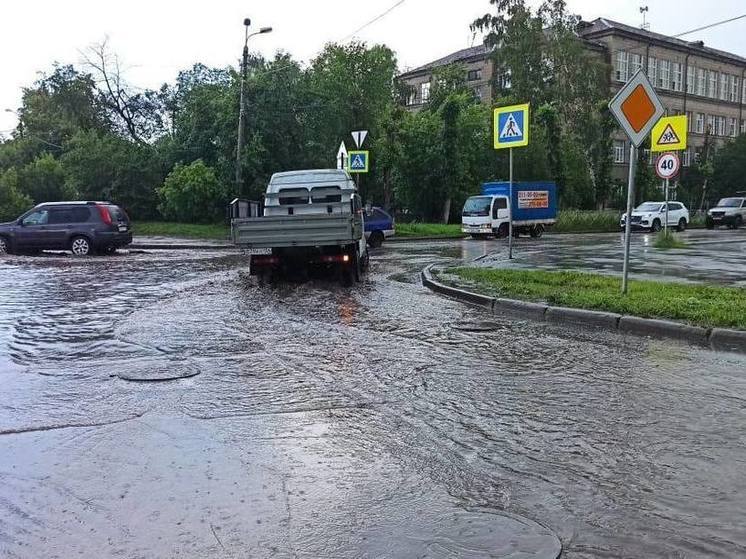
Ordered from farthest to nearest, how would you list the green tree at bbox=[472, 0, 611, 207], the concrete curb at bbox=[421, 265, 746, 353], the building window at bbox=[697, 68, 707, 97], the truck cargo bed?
the building window at bbox=[697, 68, 707, 97] < the green tree at bbox=[472, 0, 611, 207] < the truck cargo bed < the concrete curb at bbox=[421, 265, 746, 353]

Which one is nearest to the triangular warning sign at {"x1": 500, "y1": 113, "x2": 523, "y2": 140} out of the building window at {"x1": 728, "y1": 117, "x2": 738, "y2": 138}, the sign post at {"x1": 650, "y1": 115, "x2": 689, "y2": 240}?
the sign post at {"x1": 650, "y1": 115, "x2": 689, "y2": 240}

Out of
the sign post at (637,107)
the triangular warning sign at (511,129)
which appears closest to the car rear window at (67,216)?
the triangular warning sign at (511,129)

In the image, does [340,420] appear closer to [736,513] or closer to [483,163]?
[736,513]

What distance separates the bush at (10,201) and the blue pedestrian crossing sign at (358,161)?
745 inches

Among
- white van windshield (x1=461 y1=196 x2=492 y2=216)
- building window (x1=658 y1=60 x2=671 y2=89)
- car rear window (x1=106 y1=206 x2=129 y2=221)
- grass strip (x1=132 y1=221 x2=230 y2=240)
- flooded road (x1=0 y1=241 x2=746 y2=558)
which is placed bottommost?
flooded road (x1=0 y1=241 x2=746 y2=558)

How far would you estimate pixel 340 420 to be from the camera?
5.12 m

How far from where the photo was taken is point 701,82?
75.2 meters

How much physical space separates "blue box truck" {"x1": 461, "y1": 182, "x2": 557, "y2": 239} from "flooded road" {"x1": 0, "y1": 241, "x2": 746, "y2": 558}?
23.6m

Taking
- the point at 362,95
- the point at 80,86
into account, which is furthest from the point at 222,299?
the point at 80,86

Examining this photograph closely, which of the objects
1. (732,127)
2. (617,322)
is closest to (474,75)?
(732,127)

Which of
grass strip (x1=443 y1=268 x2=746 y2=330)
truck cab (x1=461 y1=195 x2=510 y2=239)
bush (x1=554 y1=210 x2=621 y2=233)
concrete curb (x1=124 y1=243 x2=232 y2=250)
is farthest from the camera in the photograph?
bush (x1=554 y1=210 x2=621 y2=233)

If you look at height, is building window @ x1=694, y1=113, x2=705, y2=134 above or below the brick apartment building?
below

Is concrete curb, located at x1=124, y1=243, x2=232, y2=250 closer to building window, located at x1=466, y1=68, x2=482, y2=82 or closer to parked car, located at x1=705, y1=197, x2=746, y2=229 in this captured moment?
parked car, located at x1=705, y1=197, x2=746, y2=229

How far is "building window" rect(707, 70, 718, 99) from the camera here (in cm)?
7625
